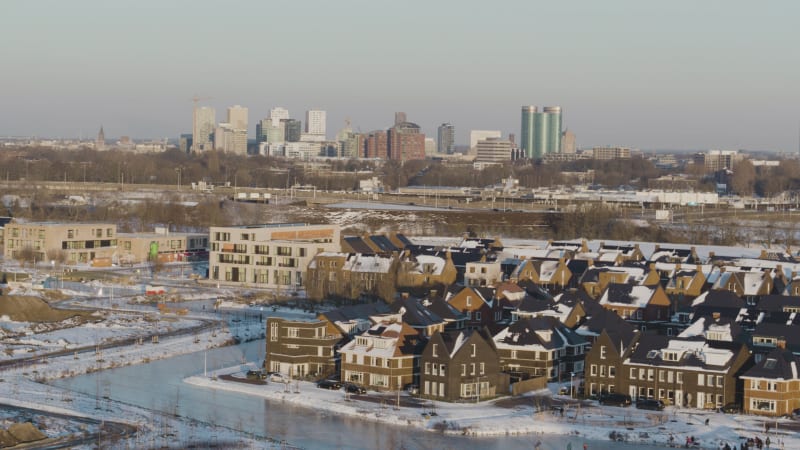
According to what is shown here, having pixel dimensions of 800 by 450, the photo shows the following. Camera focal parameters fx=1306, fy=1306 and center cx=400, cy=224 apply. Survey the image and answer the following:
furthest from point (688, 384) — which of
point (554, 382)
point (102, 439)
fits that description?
point (102, 439)

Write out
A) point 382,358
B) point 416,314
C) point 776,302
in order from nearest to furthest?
point 382,358 → point 416,314 → point 776,302

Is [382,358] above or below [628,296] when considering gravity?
below

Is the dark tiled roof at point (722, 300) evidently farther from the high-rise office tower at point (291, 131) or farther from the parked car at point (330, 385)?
the high-rise office tower at point (291, 131)

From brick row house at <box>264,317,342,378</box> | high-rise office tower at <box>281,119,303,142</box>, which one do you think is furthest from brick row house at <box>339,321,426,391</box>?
high-rise office tower at <box>281,119,303,142</box>

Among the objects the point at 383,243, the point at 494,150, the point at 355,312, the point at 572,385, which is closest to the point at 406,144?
the point at 494,150

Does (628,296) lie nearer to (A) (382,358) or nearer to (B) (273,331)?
(A) (382,358)

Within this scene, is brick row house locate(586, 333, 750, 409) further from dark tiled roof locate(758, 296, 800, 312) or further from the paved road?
the paved road

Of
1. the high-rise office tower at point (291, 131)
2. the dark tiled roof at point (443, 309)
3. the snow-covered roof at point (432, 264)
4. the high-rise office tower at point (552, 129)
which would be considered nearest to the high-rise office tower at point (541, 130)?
the high-rise office tower at point (552, 129)

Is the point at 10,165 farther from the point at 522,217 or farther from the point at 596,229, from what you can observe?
the point at 596,229
